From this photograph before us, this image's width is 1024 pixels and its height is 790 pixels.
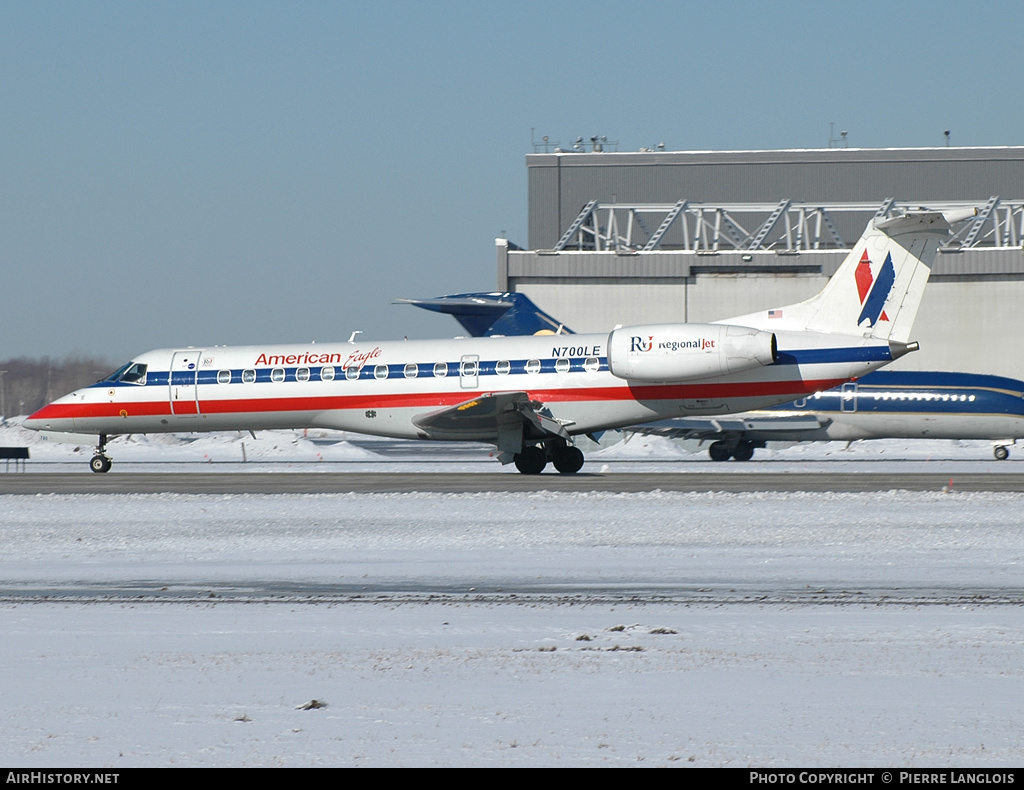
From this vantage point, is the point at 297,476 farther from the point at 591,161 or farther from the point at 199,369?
the point at 591,161

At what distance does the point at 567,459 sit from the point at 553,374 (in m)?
2.20

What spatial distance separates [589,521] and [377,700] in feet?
31.8

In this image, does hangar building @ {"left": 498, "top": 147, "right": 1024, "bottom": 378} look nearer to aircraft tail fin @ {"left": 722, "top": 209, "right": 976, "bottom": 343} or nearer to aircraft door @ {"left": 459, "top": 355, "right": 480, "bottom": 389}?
aircraft door @ {"left": 459, "top": 355, "right": 480, "bottom": 389}

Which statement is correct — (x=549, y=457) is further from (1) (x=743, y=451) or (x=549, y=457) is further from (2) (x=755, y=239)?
(2) (x=755, y=239)

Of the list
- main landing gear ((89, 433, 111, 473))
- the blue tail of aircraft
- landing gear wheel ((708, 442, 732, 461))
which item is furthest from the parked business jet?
main landing gear ((89, 433, 111, 473))

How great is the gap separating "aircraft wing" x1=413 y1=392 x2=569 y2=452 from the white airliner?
34mm

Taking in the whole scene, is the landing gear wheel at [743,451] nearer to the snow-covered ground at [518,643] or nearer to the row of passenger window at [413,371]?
the row of passenger window at [413,371]

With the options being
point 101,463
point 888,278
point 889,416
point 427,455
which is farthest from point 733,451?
point 101,463

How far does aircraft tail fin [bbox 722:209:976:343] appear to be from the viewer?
77.9 ft

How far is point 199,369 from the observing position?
88.4 ft

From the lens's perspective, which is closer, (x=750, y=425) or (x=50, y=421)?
(x=50, y=421)

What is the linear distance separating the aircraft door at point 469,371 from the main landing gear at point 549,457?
6.34 feet

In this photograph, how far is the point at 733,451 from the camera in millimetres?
36906
